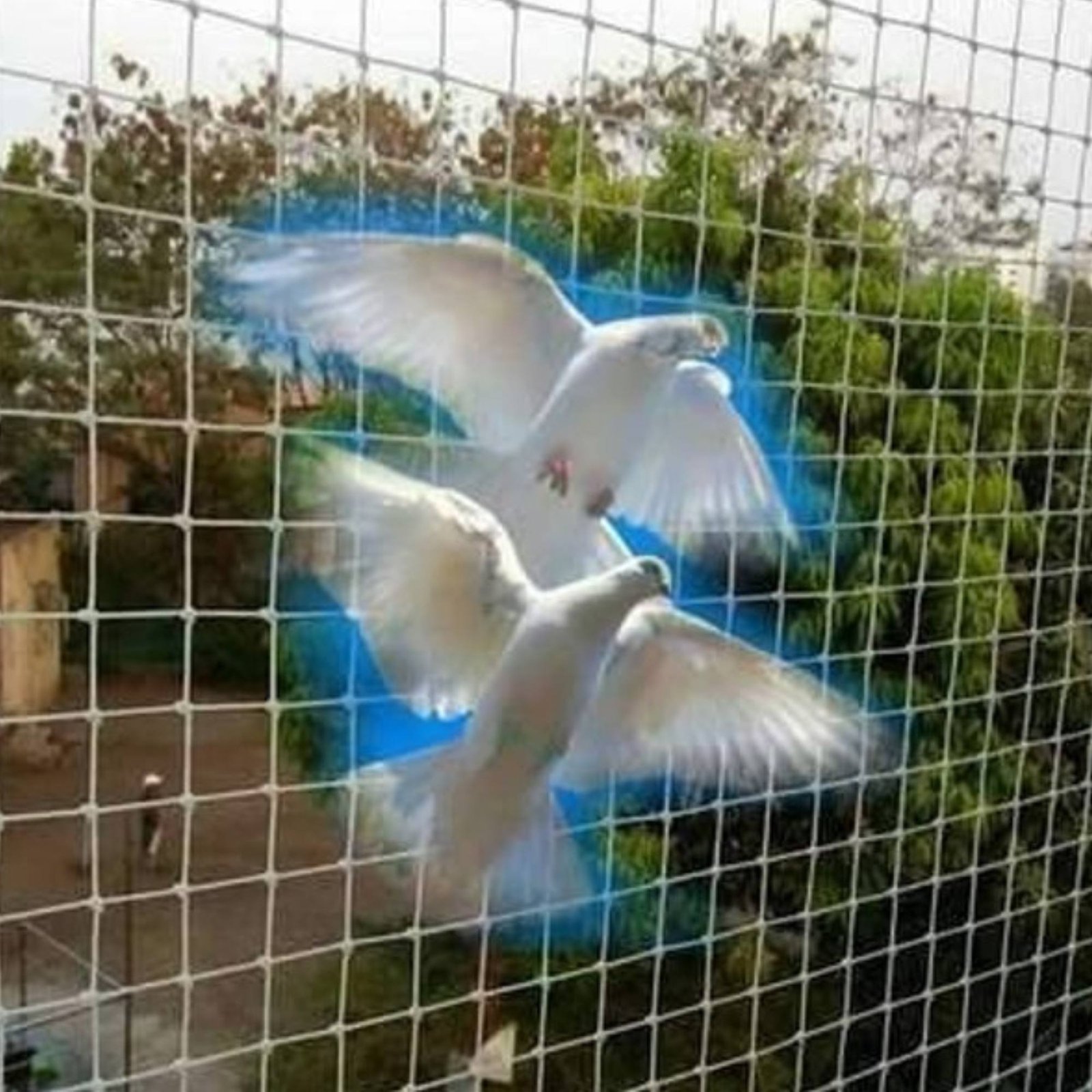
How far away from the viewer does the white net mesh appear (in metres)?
0.98

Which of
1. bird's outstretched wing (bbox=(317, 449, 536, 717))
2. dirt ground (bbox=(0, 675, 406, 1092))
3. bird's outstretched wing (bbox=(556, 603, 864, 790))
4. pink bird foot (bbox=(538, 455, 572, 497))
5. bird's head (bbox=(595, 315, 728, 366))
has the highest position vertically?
bird's head (bbox=(595, 315, 728, 366))

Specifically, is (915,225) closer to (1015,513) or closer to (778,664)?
(1015,513)

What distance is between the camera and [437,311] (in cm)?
100

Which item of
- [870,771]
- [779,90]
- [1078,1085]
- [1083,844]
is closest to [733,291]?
[779,90]

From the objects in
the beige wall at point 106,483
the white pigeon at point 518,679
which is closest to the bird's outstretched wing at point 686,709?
the white pigeon at point 518,679

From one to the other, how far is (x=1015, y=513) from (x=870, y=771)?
0.27 metres

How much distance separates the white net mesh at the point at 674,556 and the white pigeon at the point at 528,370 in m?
0.03

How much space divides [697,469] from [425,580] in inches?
8.7

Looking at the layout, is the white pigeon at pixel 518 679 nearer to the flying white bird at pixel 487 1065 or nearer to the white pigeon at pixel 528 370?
the white pigeon at pixel 528 370

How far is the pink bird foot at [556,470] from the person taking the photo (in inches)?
41.2

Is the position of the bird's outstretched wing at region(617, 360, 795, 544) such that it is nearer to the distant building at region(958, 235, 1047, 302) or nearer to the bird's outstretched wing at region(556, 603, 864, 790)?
the bird's outstretched wing at region(556, 603, 864, 790)

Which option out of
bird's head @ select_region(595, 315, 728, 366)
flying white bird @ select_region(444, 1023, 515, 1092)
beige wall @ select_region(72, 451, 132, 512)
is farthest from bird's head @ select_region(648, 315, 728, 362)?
flying white bird @ select_region(444, 1023, 515, 1092)

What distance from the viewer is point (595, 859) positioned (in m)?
1.18

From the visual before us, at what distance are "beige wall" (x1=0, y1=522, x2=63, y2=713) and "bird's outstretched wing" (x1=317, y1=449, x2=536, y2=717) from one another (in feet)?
0.63
